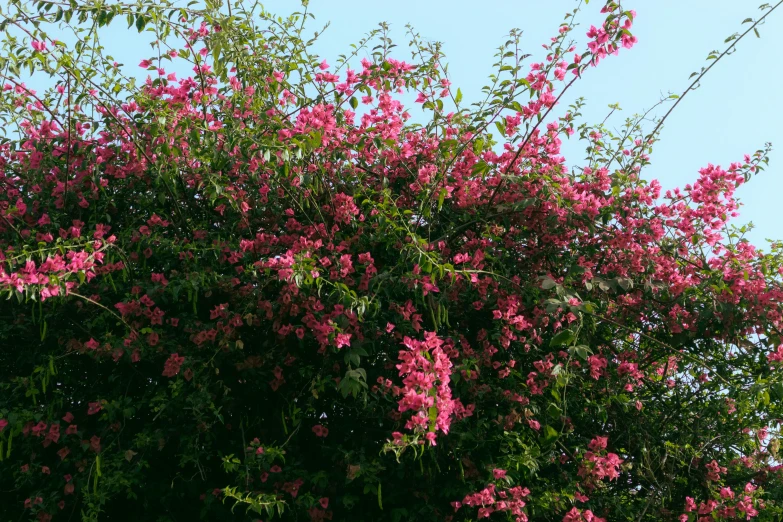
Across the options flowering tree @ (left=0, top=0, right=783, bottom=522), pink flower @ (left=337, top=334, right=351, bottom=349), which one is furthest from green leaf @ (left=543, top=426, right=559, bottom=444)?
pink flower @ (left=337, top=334, right=351, bottom=349)

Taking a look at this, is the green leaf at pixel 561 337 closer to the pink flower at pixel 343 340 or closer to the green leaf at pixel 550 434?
the green leaf at pixel 550 434

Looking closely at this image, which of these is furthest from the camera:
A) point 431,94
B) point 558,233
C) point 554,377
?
point 431,94

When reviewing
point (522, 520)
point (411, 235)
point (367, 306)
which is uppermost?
point (411, 235)

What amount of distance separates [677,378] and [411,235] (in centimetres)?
196

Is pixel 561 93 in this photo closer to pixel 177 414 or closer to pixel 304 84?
pixel 304 84

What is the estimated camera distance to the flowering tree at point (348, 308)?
3512mm

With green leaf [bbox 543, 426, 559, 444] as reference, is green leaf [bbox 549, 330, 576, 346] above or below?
above

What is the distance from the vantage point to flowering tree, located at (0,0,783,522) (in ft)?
11.5

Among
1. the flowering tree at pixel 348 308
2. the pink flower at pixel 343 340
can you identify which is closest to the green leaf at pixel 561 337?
the flowering tree at pixel 348 308

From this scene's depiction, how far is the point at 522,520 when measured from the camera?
138 inches

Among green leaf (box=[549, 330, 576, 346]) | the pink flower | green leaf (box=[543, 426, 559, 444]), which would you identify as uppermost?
the pink flower

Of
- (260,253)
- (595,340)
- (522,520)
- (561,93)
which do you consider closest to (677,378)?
(595,340)

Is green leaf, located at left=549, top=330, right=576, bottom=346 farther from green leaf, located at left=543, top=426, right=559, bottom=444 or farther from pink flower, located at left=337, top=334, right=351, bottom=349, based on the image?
pink flower, located at left=337, top=334, right=351, bottom=349

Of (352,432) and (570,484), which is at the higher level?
(352,432)
